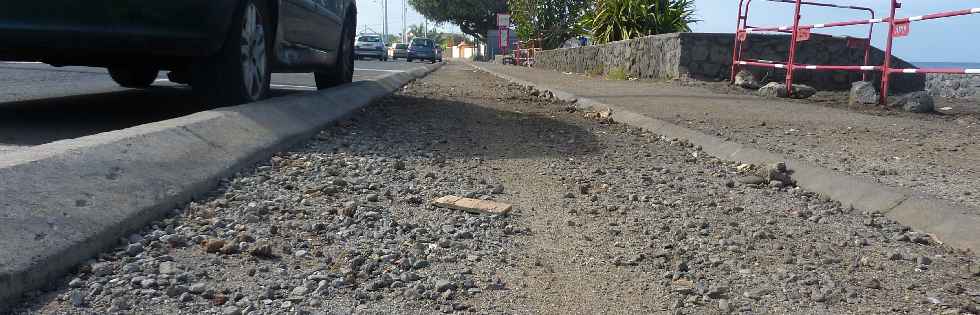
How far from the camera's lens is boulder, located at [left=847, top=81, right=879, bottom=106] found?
382 inches

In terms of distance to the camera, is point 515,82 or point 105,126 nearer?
point 105,126

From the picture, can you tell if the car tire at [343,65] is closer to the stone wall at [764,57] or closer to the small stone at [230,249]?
the stone wall at [764,57]

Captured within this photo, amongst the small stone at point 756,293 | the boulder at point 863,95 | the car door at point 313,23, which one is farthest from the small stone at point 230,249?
the boulder at point 863,95

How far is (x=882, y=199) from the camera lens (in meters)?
3.91

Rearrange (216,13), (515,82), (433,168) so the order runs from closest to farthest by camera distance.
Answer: (433,168), (216,13), (515,82)

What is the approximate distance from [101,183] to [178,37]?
2248mm

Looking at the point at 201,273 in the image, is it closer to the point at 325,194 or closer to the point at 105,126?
the point at 325,194

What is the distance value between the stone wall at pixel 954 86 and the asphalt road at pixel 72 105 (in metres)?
11.0

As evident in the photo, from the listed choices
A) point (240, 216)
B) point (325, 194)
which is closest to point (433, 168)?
point (325, 194)

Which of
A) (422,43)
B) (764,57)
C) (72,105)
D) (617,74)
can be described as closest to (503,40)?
(422,43)

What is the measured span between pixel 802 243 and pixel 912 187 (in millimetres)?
1234

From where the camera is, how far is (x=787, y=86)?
37.9 ft

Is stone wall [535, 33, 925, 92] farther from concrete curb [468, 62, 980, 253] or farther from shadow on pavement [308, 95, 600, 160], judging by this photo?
concrete curb [468, 62, 980, 253]

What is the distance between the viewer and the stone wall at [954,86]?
14227 mm
